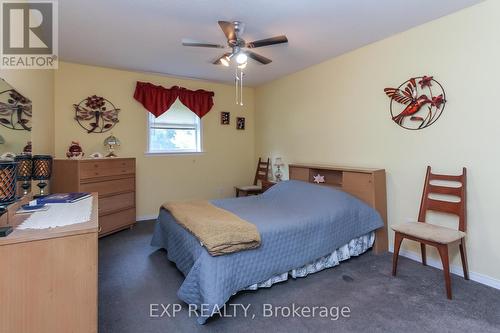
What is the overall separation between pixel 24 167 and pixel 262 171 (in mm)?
3800

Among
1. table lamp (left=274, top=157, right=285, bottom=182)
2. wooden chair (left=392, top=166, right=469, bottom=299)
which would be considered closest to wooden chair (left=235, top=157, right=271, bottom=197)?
table lamp (left=274, top=157, right=285, bottom=182)

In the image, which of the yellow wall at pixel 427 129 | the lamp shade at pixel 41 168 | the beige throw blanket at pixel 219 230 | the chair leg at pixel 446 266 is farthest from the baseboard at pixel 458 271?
the lamp shade at pixel 41 168

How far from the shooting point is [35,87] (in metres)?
2.71

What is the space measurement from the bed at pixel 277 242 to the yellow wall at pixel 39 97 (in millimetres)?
1486

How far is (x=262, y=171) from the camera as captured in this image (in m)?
5.22

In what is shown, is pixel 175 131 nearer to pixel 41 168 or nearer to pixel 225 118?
pixel 225 118

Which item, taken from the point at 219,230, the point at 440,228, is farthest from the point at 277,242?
the point at 440,228

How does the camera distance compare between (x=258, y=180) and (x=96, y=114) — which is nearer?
(x=96, y=114)

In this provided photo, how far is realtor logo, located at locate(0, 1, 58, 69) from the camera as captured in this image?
195cm

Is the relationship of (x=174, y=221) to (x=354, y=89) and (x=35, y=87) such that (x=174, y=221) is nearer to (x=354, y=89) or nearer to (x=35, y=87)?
(x=35, y=87)

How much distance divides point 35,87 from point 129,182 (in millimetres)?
1611

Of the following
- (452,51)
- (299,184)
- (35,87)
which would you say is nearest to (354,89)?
(452,51)

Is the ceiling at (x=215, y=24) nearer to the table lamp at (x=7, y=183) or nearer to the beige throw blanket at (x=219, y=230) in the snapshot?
the table lamp at (x=7, y=183)

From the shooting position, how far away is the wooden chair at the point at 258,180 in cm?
484
